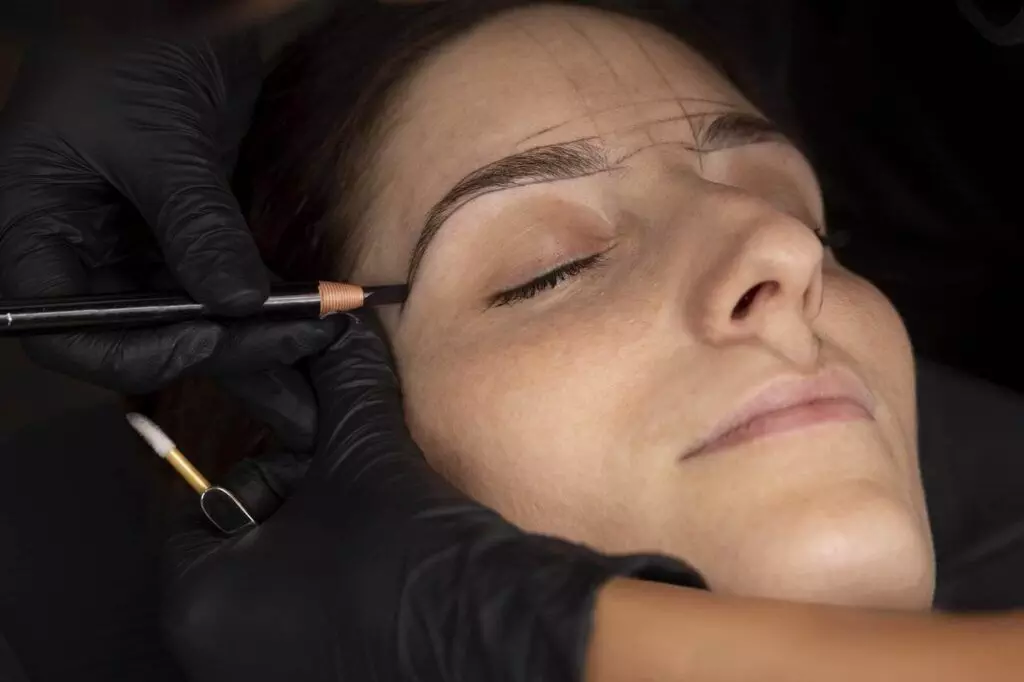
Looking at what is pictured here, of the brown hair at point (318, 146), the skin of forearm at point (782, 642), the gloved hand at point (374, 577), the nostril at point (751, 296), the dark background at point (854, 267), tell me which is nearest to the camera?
the skin of forearm at point (782, 642)

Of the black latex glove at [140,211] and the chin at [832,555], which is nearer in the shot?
the chin at [832,555]

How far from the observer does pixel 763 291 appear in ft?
2.61

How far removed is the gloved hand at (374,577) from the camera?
2.23 ft

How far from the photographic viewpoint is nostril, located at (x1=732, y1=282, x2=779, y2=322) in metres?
0.79

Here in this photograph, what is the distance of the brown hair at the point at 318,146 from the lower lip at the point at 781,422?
46 cm

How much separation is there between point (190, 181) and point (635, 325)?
500 millimetres

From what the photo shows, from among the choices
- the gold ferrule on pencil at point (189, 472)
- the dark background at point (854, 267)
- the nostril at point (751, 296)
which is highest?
the nostril at point (751, 296)

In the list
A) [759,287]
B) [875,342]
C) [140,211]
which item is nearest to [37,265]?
[140,211]

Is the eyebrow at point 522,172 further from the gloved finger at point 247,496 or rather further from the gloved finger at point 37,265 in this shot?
the gloved finger at point 37,265

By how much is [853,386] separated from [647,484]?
0.20 m

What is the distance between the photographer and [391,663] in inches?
30.4

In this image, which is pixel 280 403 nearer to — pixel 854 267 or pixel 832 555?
pixel 832 555

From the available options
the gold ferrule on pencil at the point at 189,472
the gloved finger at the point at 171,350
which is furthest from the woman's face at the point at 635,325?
the gold ferrule on pencil at the point at 189,472

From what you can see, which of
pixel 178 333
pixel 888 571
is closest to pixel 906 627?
pixel 888 571
